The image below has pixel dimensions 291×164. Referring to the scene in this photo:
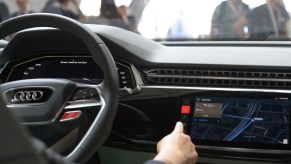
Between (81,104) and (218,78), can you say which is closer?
(81,104)

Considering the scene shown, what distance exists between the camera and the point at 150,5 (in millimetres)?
2805

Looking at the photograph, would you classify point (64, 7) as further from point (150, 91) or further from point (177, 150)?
point (177, 150)

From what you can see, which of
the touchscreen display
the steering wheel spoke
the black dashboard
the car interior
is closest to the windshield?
the car interior

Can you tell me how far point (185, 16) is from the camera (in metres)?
2.73

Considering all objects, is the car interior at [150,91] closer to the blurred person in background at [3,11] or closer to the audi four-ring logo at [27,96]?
the audi four-ring logo at [27,96]

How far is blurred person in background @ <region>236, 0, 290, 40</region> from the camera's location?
2.51 metres

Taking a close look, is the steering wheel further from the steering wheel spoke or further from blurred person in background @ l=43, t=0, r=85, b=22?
blurred person in background @ l=43, t=0, r=85, b=22

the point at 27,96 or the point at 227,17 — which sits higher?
the point at 227,17

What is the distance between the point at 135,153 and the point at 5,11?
1348mm

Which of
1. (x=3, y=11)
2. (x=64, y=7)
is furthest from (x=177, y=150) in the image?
(x=3, y=11)

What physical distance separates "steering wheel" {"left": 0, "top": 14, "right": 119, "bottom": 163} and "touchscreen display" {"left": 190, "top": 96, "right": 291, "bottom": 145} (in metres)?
0.57

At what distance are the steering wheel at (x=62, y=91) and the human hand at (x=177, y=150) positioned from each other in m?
0.21

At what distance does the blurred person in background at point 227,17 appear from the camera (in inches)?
Result: 103

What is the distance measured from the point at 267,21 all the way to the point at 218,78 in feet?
2.16
